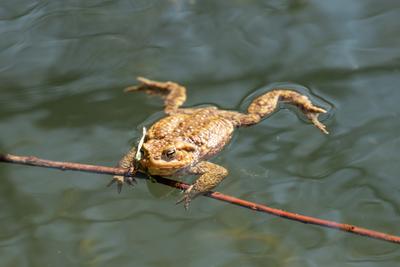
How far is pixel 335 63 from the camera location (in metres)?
6.58

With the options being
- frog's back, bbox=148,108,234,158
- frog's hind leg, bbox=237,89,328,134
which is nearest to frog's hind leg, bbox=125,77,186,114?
frog's back, bbox=148,108,234,158

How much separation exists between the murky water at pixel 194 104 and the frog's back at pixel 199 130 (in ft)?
0.70

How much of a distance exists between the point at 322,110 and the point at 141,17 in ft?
8.22

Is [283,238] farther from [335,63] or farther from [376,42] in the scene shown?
[376,42]

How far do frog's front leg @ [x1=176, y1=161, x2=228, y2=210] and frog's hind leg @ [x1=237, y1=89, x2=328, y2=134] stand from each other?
0.76 metres

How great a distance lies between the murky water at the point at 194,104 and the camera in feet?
17.2

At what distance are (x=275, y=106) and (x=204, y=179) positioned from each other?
50.2 inches

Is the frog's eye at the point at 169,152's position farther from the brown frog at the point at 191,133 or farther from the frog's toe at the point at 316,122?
the frog's toe at the point at 316,122

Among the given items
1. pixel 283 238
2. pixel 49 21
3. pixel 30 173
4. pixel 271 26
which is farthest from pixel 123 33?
pixel 283 238

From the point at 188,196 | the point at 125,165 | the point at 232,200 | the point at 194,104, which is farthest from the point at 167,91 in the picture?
the point at 232,200

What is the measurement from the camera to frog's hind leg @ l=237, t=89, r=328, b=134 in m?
5.95

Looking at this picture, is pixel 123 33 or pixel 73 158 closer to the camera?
pixel 73 158

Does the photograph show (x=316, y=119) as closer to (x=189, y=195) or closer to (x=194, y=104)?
A: (x=194, y=104)

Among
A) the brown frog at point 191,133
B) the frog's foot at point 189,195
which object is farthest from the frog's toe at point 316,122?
the frog's foot at point 189,195
